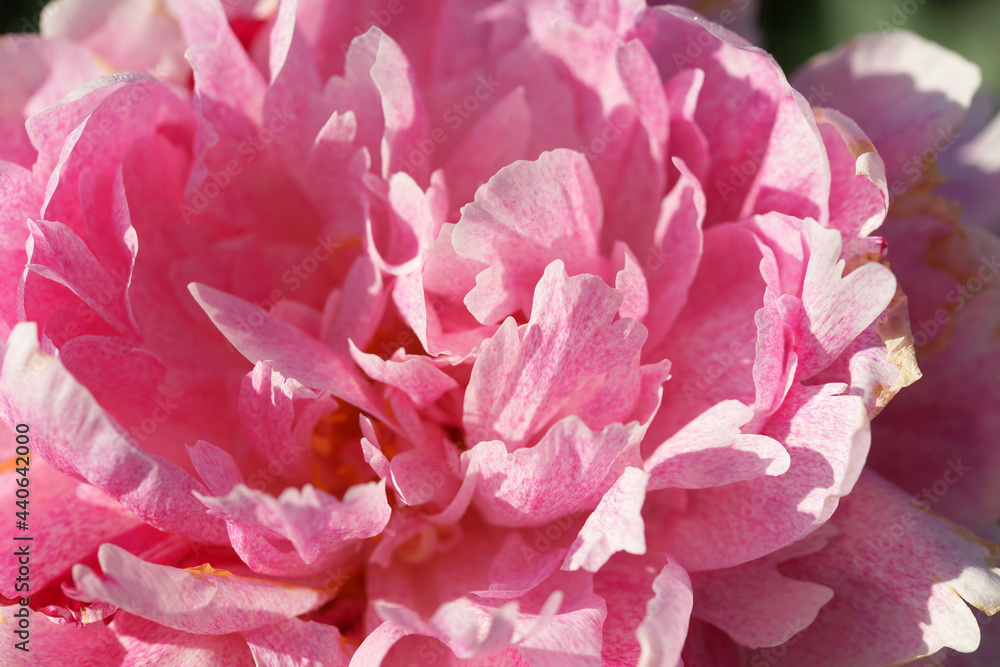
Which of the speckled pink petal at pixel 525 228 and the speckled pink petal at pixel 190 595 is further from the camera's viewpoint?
the speckled pink petal at pixel 525 228

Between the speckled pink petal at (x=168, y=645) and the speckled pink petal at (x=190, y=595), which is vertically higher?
the speckled pink petal at (x=190, y=595)

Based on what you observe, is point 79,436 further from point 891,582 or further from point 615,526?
point 891,582

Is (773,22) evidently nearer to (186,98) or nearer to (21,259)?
(186,98)

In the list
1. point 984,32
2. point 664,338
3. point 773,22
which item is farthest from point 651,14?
point 984,32

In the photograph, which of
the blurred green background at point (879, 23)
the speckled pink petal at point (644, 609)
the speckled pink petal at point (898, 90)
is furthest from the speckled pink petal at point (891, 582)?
the blurred green background at point (879, 23)

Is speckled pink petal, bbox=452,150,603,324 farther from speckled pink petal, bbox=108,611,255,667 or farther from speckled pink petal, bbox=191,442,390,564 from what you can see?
speckled pink petal, bbox=108,611,255,667

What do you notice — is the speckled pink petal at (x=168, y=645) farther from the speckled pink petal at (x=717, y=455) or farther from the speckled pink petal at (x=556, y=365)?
the speckled pink petal at (x=717, y=455)
